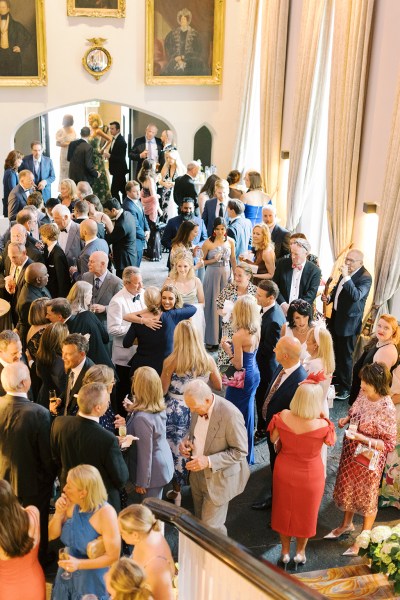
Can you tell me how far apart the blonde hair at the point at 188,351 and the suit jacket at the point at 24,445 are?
4.24 ft

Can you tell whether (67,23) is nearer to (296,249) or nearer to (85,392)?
(296,249)

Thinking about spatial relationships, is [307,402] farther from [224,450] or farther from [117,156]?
[117,156]

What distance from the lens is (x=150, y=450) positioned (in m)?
5.25

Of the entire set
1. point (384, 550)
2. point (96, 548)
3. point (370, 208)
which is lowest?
point (384, 550)

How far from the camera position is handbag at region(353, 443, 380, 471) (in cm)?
543

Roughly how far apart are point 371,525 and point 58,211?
4.92 m

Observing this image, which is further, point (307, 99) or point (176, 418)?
point (307, 99)

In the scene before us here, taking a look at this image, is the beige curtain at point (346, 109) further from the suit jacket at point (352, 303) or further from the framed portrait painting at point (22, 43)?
the framed portrait painting at point (22, 43)

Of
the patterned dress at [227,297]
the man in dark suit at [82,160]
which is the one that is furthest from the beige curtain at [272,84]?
the patterned dress at [227,297]

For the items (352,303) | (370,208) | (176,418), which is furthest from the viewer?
(370,208)

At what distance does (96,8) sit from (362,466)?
37.0 ft

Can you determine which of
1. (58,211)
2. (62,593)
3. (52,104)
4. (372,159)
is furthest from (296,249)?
(52,104)

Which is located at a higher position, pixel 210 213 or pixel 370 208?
pixel 370 208

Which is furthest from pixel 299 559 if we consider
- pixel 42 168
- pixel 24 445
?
pixel 42 168
